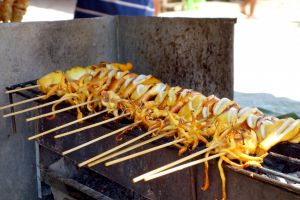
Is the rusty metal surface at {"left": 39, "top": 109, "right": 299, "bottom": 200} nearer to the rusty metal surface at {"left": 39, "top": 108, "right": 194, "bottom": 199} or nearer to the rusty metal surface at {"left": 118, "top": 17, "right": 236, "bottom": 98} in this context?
the rusty metal surface at {"left": 39, "top": 108, "right": 194, "bottom": 199}

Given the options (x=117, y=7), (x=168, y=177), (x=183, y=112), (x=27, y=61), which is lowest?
(x=168, y=177)

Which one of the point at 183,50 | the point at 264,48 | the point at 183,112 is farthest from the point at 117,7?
the point at 264,48

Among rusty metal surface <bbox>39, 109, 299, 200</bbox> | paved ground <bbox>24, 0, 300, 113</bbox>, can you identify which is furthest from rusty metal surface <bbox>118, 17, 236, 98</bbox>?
paved ground <bbox>24, 0, 300, 113</bbox>

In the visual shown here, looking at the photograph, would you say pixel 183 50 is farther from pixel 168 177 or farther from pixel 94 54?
pixel 168 177

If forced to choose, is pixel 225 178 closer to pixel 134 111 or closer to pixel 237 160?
pixel 237 160

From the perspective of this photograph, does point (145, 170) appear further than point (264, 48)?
No

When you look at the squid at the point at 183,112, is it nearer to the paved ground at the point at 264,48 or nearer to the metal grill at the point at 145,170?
the metal grill at the point at 145,170

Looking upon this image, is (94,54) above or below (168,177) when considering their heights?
above
